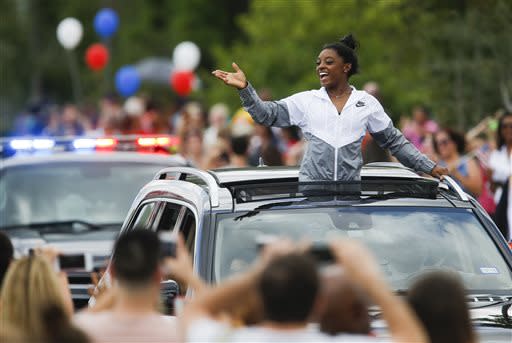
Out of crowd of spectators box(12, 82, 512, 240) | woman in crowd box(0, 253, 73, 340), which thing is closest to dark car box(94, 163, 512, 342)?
crowd of spectators box(12, 82, 512, 240)

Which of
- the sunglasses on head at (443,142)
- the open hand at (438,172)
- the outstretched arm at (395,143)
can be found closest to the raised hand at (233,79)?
the outstretched arm at (395,143)

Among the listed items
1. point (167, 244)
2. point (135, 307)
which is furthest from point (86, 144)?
point (135, 307)

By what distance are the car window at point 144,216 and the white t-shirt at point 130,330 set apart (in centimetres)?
367

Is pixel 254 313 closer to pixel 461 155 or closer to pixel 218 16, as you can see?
pixel 461 155

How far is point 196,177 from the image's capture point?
8609 millimetres

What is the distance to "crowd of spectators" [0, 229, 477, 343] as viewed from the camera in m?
4.57

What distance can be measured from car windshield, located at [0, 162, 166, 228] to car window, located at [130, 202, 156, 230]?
3.66m

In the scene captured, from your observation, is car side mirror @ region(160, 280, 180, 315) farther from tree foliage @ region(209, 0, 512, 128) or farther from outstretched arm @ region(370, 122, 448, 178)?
tree foliage @ region(209, 0, 512, 128)

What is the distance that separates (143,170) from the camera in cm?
1274

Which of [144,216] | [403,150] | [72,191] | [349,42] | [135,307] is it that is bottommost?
[72,191]

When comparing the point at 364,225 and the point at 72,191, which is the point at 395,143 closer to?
the point at 364,225

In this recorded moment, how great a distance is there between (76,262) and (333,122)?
3654 mm

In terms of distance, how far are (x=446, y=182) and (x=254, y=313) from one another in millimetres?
3502

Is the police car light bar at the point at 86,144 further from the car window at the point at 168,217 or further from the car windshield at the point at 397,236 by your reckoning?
the car windshield at the point at 397,236
